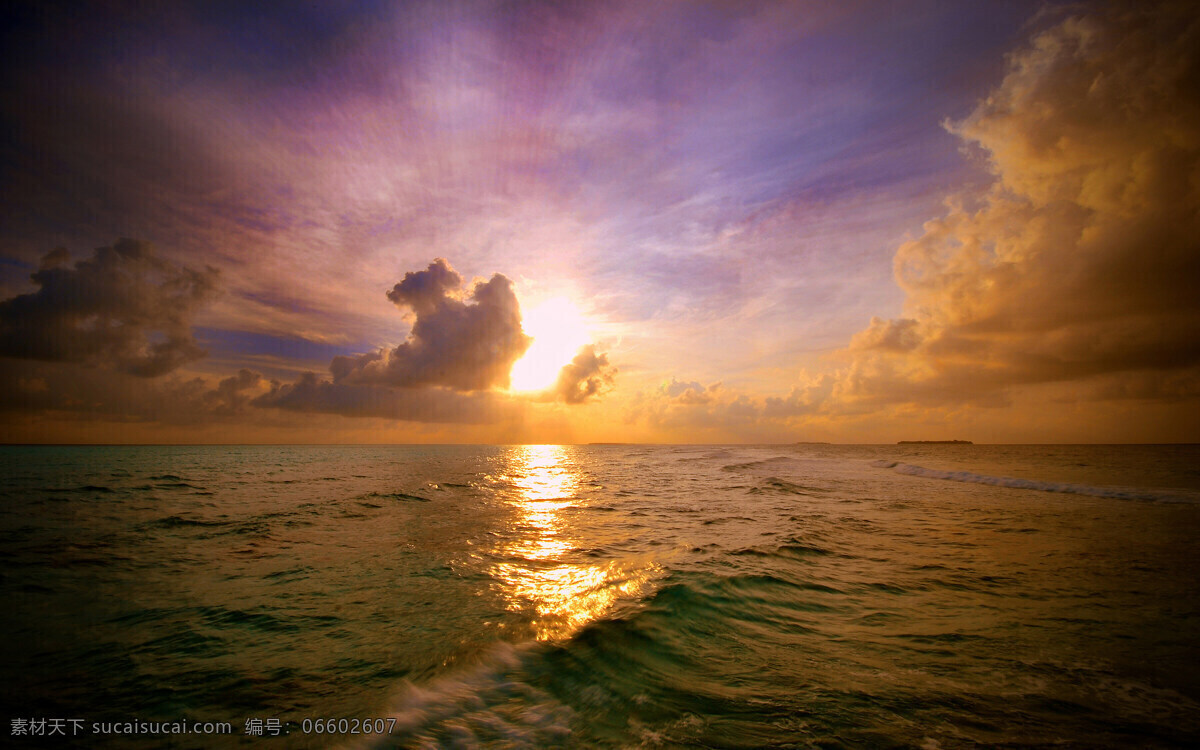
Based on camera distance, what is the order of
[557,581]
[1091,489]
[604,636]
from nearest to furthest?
[604,636]
[557,581]
[1091,489]

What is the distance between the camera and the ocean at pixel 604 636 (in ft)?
17.5

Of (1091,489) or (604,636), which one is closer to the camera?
(604,636)

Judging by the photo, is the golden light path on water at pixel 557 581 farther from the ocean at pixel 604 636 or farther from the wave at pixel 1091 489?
the wave at pixel 1091 489

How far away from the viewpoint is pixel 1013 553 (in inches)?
512

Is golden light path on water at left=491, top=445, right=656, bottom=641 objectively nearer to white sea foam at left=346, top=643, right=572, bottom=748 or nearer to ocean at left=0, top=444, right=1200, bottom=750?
ocean at left=0, top=444, right=1200, bottom=750

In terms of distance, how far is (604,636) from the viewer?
7887 millimetres

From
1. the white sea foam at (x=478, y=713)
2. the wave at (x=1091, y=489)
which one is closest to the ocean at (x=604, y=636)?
the white sea foam at (x=478, y=713)

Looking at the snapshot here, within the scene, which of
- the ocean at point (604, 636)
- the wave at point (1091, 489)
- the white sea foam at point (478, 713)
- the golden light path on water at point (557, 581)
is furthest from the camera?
the wave at point (1091, 489)

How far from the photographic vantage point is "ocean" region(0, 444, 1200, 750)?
17.5 feet

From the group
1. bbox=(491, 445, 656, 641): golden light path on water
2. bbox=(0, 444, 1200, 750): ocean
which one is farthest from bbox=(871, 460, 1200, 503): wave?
bbox=(491, 445, 656, 641): golden light path on water

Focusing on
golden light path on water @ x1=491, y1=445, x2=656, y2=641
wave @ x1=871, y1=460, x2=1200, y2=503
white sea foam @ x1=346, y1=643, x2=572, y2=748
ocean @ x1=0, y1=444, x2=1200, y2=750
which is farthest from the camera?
wave @ x1=871, y1=460, x2=1200, y2=503

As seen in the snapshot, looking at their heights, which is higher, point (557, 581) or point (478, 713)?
point (478, 713)

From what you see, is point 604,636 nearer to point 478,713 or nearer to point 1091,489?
point 478,713

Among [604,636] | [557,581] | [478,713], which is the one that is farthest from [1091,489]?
[478,713]
